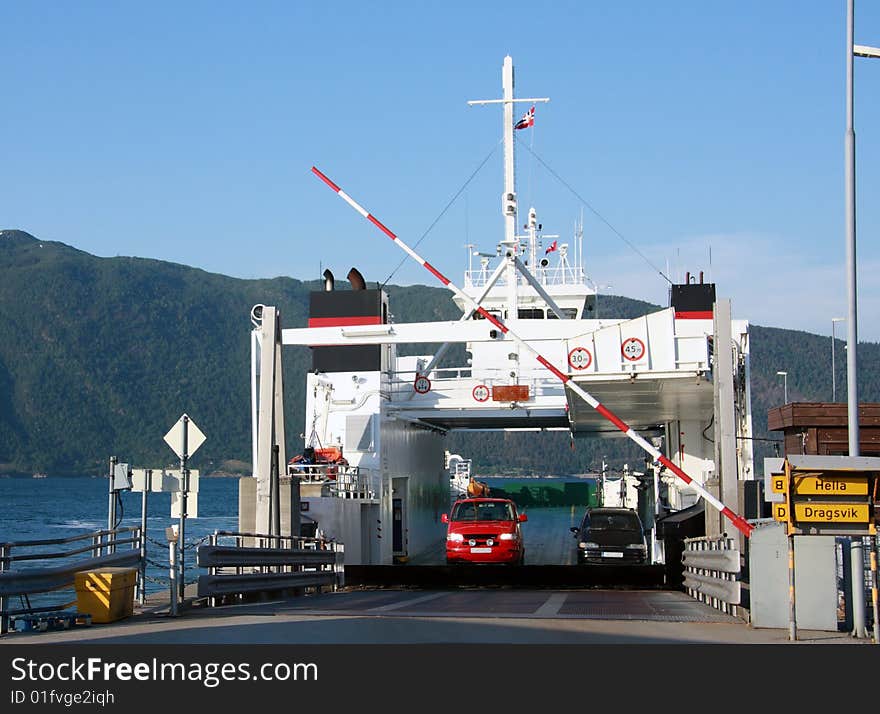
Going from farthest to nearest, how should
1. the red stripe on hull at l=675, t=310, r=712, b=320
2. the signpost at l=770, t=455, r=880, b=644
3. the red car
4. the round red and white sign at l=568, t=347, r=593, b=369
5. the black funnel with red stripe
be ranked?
the red stripe on hull at l=675, t=310, r=712, b=320 < the black funnel with red stripe < the red car < the round red and white sign at l=568, t=347, r=593, b=369 < the signpost at l=770, t=455, r=880, b=644

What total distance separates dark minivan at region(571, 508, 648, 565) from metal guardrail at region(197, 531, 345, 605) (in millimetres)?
7332

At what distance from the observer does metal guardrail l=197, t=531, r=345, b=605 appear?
1515cm

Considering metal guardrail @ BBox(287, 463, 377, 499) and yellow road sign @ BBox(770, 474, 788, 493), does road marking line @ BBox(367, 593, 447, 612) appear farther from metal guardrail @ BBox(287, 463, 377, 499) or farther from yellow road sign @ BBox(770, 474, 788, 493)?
metal guardrail @ BBox(287, 463, 377, 499)

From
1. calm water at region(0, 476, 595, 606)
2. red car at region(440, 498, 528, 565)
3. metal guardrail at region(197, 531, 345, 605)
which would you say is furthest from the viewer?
calm water at region(0, 476, 595, 606)

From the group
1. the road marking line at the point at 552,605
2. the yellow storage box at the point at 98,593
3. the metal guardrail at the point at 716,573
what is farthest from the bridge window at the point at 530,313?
the yellow storage box at the point at 98,593

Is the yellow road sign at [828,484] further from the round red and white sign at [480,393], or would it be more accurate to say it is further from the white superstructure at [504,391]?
the round red and white sign at [480,393]

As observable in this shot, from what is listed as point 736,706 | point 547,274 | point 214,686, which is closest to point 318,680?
point 214,686

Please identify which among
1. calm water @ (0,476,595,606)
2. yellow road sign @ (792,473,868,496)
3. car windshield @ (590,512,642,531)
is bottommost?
calm water @ (0,476,595,606)

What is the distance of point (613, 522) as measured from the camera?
27812mm

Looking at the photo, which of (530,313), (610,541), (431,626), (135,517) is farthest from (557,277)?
(135,517)

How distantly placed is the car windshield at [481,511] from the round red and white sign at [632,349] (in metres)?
6.60

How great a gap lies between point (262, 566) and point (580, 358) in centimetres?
840

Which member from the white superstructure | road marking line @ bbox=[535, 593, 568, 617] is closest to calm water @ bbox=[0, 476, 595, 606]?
the white superstructure

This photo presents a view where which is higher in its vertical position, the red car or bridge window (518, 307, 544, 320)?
bridge window (518, 307, 544, 320)
